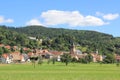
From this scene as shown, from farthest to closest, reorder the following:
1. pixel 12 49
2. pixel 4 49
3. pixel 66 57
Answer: pixel 12 49
pixel 4 49
pixel 66 57

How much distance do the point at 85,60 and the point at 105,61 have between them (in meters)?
10.1

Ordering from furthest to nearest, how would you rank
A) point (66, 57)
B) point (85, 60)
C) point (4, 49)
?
point (4, 49) → point (85, 60) → point (66, 57)

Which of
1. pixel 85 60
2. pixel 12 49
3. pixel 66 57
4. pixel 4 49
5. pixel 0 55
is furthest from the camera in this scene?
pixel 12 49

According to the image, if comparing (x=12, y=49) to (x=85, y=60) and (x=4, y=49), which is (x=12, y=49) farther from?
(x=85, y=60)

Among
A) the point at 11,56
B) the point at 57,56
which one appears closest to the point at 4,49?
the point at 11,56

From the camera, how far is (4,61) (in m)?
164

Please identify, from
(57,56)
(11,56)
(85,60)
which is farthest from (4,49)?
(85,60)

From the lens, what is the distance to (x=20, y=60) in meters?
174

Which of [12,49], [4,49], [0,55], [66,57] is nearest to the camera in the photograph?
[66,57]

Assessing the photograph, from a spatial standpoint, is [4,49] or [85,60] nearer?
[85,60]

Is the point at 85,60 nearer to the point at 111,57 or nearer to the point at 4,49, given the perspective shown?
the point at 111,57

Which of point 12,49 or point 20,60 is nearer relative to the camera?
point 20,60

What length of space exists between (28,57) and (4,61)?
25.6 metres

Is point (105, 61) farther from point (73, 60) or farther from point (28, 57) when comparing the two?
point (28, 57)
